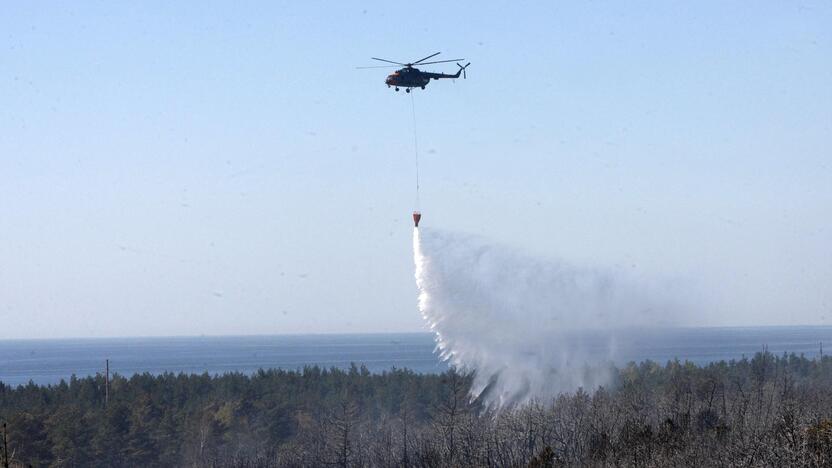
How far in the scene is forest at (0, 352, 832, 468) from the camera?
4278cm

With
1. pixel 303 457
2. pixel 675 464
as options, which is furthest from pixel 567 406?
pixel 675 464

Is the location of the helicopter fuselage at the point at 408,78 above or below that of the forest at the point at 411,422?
above

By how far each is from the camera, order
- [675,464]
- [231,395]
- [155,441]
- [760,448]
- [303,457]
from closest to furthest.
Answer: [760,448]
[675,464]
[303,457]
[155,441]
[231,395]

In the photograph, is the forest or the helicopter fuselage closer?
the forest

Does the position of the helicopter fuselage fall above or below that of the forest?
above

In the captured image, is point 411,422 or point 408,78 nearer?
point 408,78

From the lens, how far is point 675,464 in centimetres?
3584

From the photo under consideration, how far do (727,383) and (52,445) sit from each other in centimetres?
6329

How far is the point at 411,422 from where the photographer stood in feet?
285

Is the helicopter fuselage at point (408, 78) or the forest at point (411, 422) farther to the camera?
the helicopter fuselage at point (408, 78)

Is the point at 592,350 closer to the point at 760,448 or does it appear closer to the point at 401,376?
the point at 401,376

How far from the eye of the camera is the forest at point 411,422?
4278cm

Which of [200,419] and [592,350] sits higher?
[592,350]

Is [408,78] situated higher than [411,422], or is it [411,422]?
[408,78]
